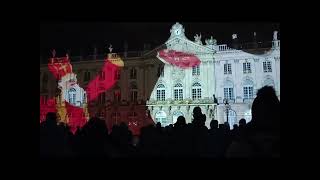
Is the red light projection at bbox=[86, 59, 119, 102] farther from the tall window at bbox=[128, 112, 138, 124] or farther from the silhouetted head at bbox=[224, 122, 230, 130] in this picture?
the silhouetted head at bbox=[224, 122, 230, 130]

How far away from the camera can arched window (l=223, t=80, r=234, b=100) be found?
5.48 meters

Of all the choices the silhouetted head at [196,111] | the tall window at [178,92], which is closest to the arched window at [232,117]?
the silhouetted head at [196,111]

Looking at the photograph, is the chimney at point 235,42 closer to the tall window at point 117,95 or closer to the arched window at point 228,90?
the arched window at point 228,90

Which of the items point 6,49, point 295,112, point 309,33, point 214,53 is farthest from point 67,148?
point 309,33

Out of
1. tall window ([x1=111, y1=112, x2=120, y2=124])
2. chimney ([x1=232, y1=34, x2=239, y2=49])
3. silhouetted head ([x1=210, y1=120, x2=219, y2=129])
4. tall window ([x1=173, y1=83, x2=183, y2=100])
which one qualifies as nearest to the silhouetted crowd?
silhouetted head ([x1=210, y1=120, x2=219, y2=129])

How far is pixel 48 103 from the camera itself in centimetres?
544

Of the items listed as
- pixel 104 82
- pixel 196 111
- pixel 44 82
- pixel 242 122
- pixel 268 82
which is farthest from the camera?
pixel 104 82

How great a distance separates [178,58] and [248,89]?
1.00m

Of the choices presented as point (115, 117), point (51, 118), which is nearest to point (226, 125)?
point (115, 117)

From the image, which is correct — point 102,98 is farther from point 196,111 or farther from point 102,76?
point 196,111

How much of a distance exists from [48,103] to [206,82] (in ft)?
6.70

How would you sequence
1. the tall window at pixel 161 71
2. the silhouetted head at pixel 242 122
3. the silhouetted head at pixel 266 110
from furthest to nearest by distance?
the tall window at pixel 161 71, the silhouetted head at pixel 242 122, the silhouetted head at pixel 266 110

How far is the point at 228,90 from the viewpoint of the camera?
5.53 m

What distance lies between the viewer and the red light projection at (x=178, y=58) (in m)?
5.59
